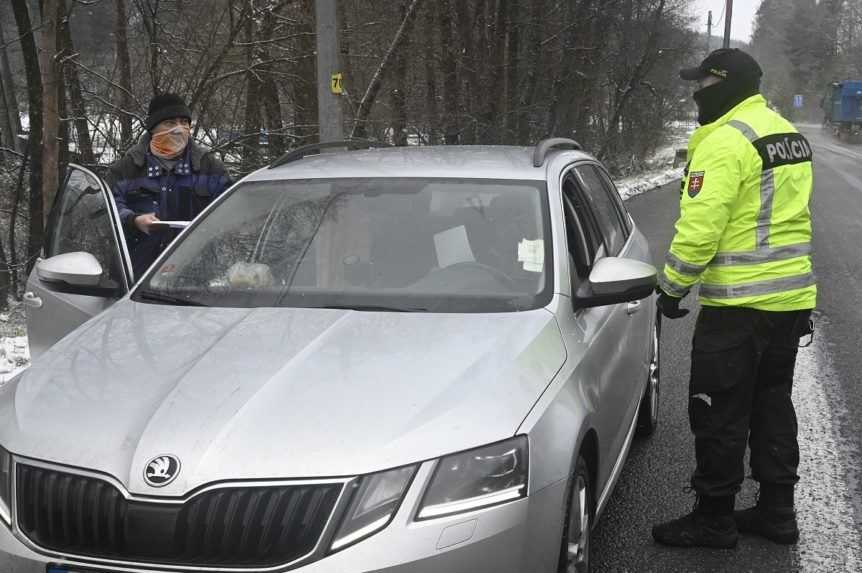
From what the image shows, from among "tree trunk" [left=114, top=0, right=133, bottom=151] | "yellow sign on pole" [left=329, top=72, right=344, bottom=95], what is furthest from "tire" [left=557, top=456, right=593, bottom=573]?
"tree trunk" [left=114, top=0, right=133, bottom=151]

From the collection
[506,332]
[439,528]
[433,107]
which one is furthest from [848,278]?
[439,528]

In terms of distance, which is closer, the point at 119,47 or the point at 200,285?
the point at 200,285

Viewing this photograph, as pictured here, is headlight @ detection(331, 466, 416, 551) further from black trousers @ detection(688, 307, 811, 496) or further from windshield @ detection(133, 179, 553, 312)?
black trousers @ detection(688, 307, 811, 496)

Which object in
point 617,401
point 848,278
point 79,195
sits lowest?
point 848,278

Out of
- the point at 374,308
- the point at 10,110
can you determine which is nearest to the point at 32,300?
the point at 374,308

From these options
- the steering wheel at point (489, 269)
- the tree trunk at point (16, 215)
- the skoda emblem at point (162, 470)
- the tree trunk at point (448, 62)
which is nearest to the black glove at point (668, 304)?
the steering wheel at point (489, 269)

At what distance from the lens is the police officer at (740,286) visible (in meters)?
3.46

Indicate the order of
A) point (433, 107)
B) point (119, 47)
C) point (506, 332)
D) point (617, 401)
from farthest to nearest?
point (433, 107)
point (119, 47)
point (617, 401)
point (506, 332)

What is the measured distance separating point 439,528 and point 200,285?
1665 mm

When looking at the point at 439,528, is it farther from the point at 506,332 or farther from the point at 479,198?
the point at 479,198

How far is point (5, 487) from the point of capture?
2.50m

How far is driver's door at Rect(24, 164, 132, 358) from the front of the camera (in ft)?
12.3

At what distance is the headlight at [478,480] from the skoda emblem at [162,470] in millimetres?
615

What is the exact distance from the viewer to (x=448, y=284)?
3326mm
